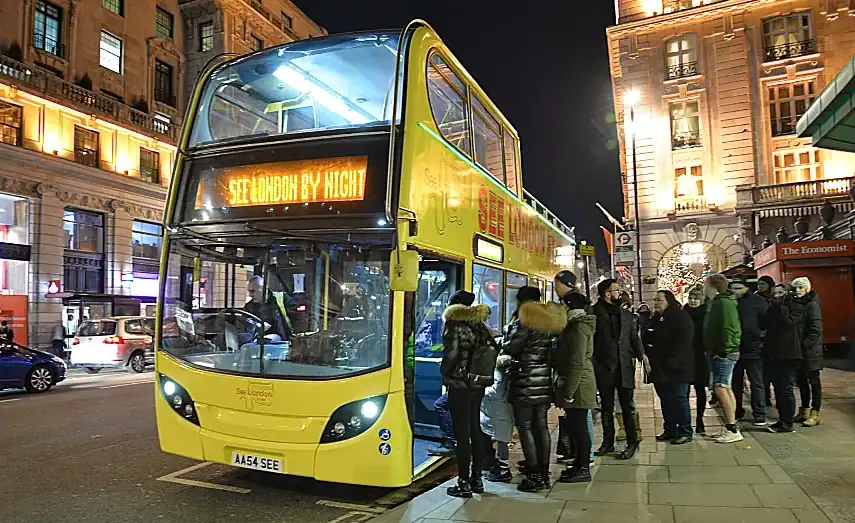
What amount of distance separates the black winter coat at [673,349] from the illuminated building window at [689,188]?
29781 mm

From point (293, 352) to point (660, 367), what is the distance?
4.48m

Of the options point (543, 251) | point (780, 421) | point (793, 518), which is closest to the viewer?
point (793, 518)

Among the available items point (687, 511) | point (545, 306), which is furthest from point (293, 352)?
point (687, 511)

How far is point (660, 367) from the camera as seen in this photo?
8.09 meters

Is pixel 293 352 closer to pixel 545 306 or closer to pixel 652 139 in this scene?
pixel 545 306

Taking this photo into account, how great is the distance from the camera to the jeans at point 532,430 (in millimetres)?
6277

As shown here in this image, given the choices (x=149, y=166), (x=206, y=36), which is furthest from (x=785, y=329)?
(x=206, y=36)

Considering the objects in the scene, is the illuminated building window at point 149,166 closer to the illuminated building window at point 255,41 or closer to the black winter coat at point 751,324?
the illuminated building window at point 255,41

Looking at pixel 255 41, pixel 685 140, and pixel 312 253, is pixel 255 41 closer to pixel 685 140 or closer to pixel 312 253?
pixel 685 140

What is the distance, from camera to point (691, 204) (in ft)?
117

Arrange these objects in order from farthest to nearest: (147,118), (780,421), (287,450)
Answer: (147,118) → (780,421) → (287,450)

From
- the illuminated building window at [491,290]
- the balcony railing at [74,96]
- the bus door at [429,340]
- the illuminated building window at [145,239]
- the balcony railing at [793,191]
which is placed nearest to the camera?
the bus door at [429,340]

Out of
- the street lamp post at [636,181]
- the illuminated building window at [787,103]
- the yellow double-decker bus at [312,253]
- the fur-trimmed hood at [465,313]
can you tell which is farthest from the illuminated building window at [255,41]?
the fur-trimmed hood at [465,313]

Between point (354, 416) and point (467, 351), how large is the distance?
1.15 metres
